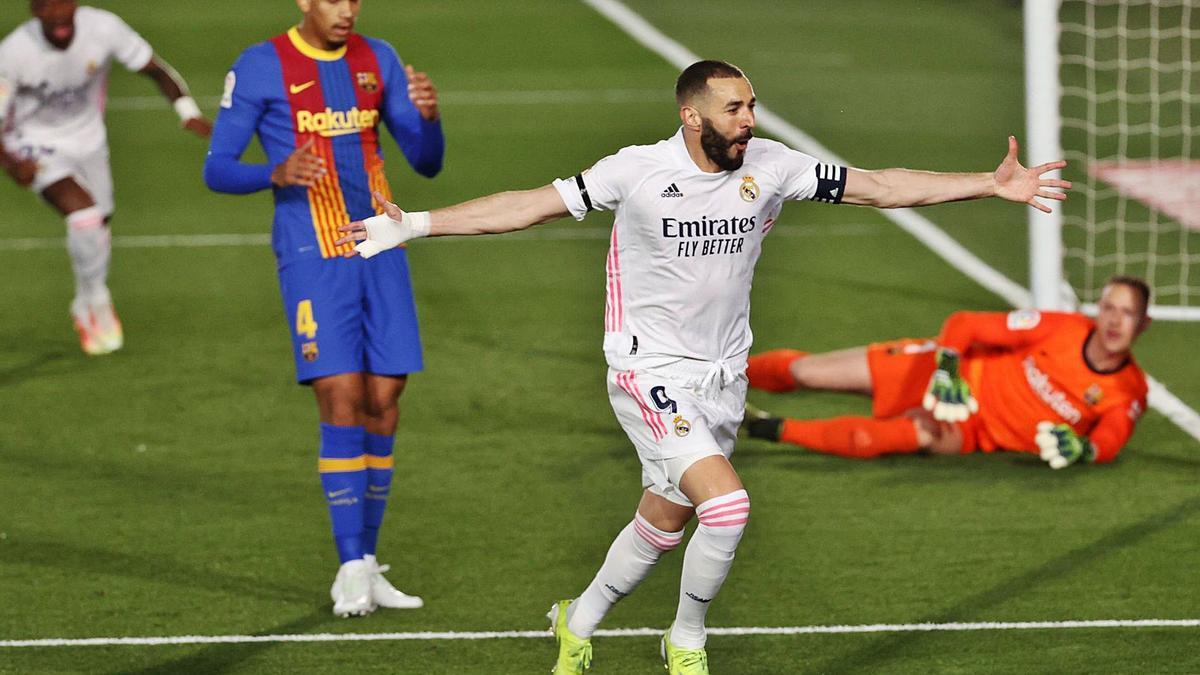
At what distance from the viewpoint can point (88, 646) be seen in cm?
780

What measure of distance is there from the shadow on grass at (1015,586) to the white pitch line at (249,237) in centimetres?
625

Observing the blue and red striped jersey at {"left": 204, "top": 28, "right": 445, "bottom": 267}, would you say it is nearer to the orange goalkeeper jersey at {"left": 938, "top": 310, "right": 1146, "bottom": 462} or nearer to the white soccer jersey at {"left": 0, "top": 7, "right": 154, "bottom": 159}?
the orange goalkeeper jersey at {"left": 938, "top": 310, "right": 1146, "bottom": 462}

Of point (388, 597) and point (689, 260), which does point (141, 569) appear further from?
point (689, 260)

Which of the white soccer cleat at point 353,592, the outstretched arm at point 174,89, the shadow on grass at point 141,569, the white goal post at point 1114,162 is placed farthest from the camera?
the white goal post at point 1114,162

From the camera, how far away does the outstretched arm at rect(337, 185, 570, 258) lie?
6.83m

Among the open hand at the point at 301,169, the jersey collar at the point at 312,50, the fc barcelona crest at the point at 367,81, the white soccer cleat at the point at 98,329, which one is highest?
the jersey collar at the point at 312,50

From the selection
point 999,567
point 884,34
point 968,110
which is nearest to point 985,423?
point 999,567

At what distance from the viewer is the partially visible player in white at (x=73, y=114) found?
39.8 ft

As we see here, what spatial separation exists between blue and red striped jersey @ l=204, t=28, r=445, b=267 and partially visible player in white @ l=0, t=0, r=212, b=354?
4.13m

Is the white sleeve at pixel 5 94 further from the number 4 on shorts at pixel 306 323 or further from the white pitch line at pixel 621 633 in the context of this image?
the white pitch line at pixel 621 633

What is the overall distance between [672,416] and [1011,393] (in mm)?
3584

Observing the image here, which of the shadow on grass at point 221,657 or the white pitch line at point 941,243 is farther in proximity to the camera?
the white pitch line at point 941,243

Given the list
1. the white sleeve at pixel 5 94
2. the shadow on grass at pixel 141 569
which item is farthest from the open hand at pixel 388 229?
the white sleeve at pixel 5 94

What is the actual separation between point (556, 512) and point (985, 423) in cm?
224
